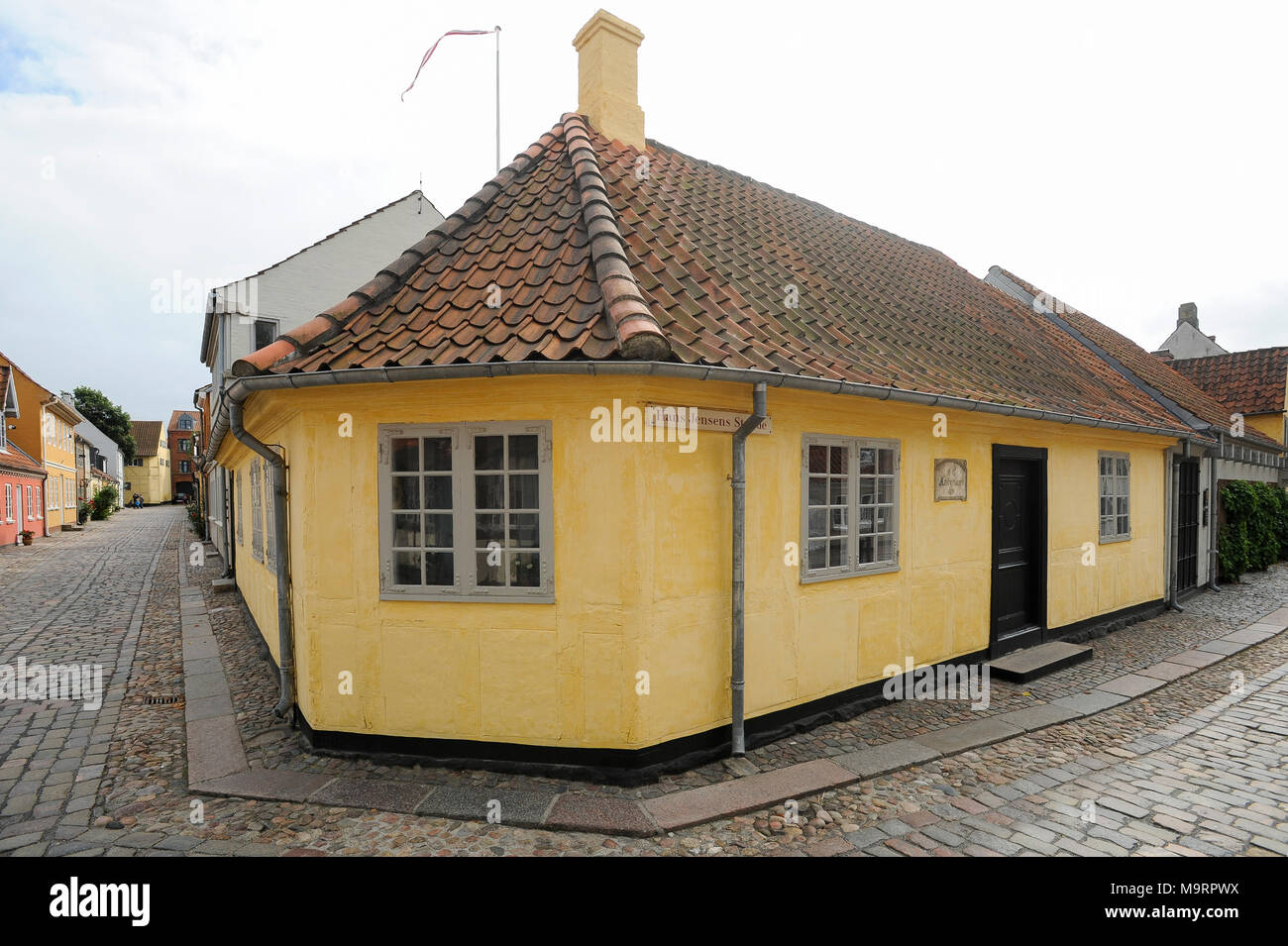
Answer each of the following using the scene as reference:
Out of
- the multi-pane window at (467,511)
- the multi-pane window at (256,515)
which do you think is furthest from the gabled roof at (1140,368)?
the multi-pane window at (256,515)

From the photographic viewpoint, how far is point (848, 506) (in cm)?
600

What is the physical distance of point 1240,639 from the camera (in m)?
8.98

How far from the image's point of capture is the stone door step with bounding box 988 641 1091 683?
7160mm

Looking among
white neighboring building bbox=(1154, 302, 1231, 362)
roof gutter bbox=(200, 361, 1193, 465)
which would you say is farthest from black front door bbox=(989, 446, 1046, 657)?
white neighboring building bbox=(1154, 302, 1231, 362)

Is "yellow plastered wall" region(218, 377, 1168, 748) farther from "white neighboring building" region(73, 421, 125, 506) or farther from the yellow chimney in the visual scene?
"white neighboring building" region(73, 421, 125, 506)

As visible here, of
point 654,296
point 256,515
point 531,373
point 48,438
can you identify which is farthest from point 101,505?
point 531,373

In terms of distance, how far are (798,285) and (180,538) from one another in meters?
28.0

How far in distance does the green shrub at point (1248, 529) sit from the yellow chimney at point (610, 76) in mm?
14329

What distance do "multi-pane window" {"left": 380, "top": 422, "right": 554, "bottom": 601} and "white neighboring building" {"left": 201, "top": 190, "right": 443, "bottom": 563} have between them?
10.4 m

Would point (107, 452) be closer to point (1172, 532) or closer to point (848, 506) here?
point (848, 506)

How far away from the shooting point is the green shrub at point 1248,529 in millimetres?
13781

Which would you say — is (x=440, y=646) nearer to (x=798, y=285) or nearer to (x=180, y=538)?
(x=798, y=285)
